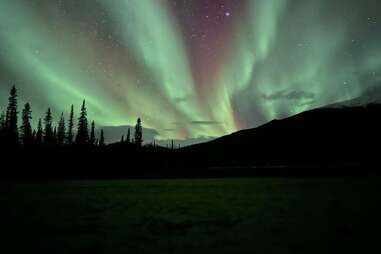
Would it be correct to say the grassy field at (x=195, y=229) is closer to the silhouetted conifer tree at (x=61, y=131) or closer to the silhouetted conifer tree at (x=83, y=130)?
the silhouetted conifer tree at (x=83, y=130)

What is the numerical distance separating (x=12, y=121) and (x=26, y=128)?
9.90 metres

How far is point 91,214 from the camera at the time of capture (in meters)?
18.2

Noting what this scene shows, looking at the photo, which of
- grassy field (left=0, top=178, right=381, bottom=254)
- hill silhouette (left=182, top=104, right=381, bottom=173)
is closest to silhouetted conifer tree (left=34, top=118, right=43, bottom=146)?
hill silhouette (left=182, top=104, right=381, bottom=173)

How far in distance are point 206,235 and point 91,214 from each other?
8.81 metres

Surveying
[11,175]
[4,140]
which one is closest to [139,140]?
[4,140]

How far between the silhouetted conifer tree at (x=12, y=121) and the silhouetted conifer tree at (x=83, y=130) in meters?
18.3

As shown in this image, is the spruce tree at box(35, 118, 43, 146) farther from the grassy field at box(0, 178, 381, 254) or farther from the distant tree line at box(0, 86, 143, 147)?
the grassy field at box(0, 178, 381, 254)

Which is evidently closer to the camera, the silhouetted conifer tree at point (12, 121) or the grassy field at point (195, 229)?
the grassy field at point (195, 229)

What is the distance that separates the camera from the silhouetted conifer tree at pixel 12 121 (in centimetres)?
8655

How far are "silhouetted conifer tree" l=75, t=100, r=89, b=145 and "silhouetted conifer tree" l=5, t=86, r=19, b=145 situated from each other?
18.3m

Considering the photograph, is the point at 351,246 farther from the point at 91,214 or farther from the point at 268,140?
the point at 268,140

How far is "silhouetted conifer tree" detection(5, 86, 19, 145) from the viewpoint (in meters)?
86.6

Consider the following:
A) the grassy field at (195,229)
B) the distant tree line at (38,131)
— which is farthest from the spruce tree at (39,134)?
the grassy field at (195,229)

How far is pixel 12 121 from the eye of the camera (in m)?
92.0
